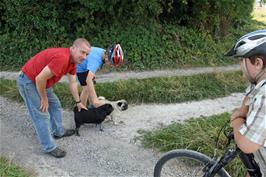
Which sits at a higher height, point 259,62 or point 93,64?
point 259,62

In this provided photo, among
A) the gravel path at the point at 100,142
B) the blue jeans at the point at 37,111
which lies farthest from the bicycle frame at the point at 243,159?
the blue jeans at the point at 37,111

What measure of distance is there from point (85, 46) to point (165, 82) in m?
2.75

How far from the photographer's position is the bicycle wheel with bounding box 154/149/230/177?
318 centimetres

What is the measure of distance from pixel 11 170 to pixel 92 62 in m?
1.64

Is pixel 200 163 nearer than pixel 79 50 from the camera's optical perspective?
Yes

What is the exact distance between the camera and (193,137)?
15.2 feet

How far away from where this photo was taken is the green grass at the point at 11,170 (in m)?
3.95

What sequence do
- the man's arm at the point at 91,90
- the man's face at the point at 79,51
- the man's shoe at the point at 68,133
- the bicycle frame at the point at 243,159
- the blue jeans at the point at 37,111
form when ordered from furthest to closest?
the man's shoe at the point at 68,133 → the man's arm at the point at 91,90 → the blue jeans at the point at 37,111 → the man's face at the point at 79,51 → the bicycle frame at the point at 243,159

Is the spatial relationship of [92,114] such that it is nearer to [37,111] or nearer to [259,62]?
[37,111]

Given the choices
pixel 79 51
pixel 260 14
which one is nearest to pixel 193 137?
pixel 79 51

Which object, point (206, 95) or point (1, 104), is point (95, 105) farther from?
point (206, 95)

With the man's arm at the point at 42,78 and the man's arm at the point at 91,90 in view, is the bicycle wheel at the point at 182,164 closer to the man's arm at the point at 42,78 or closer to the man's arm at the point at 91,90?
the man's arm at the point at 42,78

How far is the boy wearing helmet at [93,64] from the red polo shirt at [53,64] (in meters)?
0.58

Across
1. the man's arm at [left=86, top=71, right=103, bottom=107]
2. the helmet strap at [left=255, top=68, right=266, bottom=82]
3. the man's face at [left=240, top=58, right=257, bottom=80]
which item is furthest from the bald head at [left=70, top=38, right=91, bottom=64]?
the helmet strap at [left=255, top=68, right=266, bottom=82]
